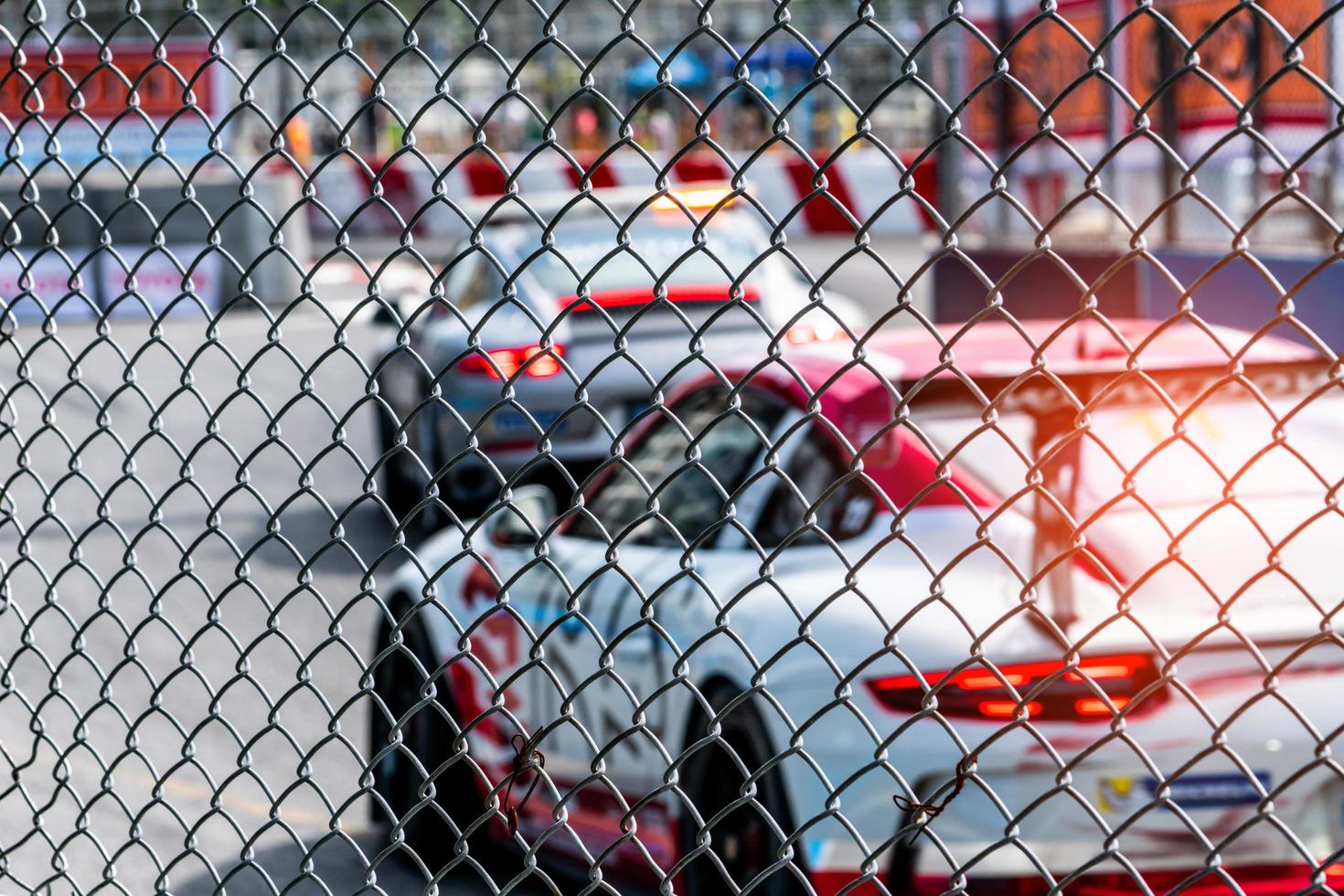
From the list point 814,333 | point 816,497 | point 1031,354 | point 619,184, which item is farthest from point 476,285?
point 619,184

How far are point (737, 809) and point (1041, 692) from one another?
0.76 m

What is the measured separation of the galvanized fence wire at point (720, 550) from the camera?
2.43 meters

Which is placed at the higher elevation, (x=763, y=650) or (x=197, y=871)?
(x=763, y=650)

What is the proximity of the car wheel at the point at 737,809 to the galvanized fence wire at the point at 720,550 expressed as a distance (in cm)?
1

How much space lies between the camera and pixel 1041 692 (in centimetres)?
369

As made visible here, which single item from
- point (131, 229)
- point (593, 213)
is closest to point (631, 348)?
point (593, 213)

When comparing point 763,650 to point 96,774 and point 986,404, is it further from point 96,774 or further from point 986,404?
point 96,774

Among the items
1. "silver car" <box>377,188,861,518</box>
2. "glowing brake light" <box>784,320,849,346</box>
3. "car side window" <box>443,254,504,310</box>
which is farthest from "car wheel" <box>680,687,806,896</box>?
"car side window" <box>443,254,504,310</box>

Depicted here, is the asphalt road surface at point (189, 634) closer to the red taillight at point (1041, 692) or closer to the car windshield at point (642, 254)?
the red taillight at point (1041, 692)

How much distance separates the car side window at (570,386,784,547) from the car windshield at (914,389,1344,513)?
2.03 feet

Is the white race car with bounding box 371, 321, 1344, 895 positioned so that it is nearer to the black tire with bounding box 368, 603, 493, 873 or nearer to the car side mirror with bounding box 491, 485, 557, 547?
the car side mirror with bounding box 491, 485, 557, 547

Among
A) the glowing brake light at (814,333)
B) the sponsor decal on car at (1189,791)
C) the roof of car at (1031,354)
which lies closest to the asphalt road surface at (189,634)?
the roof of car at (1031,354)

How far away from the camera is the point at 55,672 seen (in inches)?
129

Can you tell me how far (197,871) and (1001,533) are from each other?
263 cm
